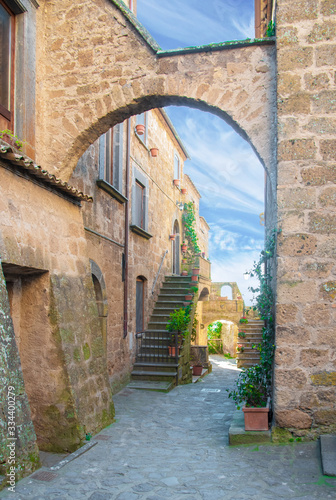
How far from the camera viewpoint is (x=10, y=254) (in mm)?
3682

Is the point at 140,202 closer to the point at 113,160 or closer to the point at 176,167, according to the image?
the point at 113,160

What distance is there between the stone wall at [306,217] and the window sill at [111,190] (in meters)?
3.77

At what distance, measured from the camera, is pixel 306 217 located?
4301 millimetres

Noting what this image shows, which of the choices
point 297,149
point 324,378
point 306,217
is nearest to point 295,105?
point 297,149

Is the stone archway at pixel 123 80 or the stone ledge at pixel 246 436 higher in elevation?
the stone archway at pixel 123 80

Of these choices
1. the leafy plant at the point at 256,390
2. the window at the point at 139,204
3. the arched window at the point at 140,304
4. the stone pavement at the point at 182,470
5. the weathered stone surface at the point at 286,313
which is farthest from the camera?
the window at the point at 139,204

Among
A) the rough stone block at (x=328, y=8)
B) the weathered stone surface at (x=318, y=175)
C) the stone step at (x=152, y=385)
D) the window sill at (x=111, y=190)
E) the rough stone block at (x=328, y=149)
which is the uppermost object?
the rough stone block at (x=328, y=8)

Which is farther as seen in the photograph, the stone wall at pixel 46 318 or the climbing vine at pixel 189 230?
the climbing vine at pixel 189 230

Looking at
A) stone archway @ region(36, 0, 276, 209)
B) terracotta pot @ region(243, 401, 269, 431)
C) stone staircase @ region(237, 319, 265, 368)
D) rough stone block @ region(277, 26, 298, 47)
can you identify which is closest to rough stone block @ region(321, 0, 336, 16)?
rough stone block @ region(277, 26, 298, 47)

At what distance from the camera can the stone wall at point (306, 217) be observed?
13.6ft

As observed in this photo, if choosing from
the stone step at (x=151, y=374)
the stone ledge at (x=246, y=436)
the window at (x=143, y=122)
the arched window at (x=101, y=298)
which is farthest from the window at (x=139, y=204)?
the stone ledge at (x=246, y=436)

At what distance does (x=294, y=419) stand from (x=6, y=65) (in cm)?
491

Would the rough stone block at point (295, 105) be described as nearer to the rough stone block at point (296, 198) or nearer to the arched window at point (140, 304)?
the rough stone block at point (296, 198)

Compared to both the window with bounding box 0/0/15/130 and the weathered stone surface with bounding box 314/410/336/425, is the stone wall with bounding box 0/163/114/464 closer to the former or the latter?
the window with bounding box 0/0/15/130
